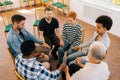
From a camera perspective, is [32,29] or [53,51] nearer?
[53,51]

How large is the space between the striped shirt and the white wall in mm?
1938

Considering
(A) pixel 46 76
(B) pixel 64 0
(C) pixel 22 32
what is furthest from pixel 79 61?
(B) pixel 64 0

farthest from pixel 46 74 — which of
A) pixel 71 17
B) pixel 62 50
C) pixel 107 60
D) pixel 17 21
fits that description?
pixel 107 60

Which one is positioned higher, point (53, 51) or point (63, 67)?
point (63, 67)

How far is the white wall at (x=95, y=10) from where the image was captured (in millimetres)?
4523

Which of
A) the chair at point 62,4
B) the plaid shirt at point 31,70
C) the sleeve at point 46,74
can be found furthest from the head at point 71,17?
the chair at point 62,4

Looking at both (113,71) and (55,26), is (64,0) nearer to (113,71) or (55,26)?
(55,26)

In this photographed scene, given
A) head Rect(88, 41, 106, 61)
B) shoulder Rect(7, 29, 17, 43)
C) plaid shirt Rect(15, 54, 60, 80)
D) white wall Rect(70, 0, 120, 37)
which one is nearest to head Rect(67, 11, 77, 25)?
shoulder Rect(7, 29, 17, 43)

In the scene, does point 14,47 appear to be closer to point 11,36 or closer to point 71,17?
point 11,36

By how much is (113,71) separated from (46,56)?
1465 millimetres

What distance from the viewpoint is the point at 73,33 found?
9.80 feet

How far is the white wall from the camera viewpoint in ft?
14.8

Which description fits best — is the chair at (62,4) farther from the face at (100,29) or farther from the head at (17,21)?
the face at (100,29)

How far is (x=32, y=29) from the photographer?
16.6 feet
